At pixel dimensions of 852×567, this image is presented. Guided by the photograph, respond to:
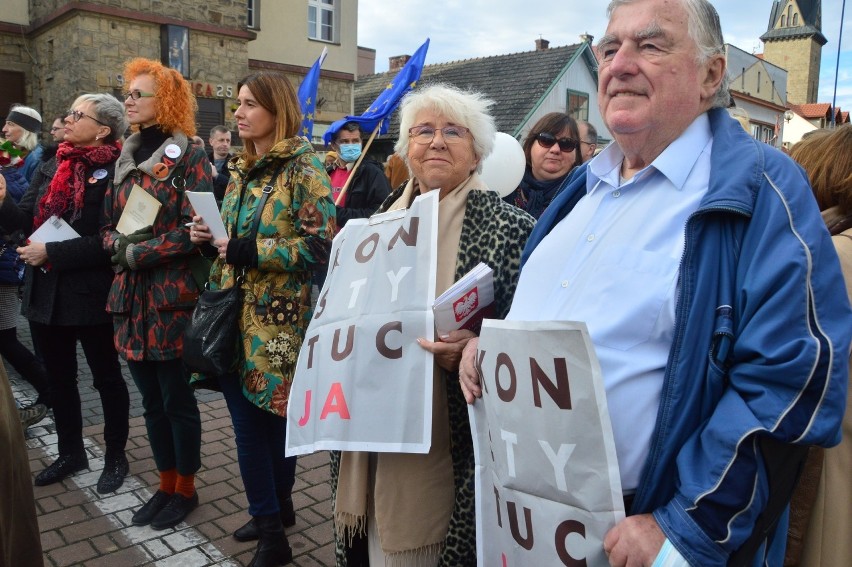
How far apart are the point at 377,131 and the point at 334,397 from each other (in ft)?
14.3

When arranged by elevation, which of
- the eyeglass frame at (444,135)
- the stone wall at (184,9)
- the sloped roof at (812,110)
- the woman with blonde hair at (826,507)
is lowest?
the woman with blonde hair at (826,507)

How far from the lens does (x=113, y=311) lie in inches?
139

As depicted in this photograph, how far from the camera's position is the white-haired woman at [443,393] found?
7.16 feet

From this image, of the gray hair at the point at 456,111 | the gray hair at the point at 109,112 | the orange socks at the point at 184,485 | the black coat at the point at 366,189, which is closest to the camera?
the gray hair at the point at 456,111

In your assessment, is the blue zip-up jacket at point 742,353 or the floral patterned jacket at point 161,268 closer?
the blue zip-up jacket at point 742,353

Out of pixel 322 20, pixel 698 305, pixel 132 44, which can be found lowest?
pixel 698 305

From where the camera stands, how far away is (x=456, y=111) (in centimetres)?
232

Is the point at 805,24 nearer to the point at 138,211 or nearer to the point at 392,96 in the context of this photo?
the point at 392,96

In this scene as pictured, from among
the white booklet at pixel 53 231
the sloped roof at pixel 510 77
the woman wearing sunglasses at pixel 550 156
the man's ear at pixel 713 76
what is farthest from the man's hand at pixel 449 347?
the sloped roof at pixel 510 77

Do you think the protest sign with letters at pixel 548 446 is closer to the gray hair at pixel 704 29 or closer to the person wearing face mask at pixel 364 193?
the gray hair at pixel 704 29

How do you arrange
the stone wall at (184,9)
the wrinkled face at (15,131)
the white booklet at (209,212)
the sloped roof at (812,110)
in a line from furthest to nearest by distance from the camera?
the sloped roof at (812,110)
the stone wall at (184,9)
the wrinkled face at (15,131)
the white booklet at (209,212)

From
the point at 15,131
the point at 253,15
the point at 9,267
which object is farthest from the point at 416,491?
the point at 253,15

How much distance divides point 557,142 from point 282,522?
2.85 metres

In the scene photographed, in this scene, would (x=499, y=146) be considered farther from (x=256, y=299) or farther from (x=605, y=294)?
(x=605, y=294)
